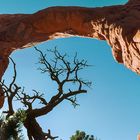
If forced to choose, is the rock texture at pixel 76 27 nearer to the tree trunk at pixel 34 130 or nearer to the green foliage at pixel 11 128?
the tree trunk at pixel 34 130

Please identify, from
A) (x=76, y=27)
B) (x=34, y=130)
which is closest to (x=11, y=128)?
(x=34, y=130)

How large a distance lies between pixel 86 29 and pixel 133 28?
17.6 feet

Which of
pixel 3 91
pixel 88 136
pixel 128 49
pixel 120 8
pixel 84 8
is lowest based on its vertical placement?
pixel 88 136

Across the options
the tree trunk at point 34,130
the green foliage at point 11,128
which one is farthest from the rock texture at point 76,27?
the green foliage at point 11,128

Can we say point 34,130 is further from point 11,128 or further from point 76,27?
point 76,27

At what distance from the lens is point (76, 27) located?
20656mm

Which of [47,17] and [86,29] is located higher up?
[47,17]

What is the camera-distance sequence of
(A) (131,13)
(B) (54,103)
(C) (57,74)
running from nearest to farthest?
(A) (131,13)
(B) (54,103)
(C) (57,74)

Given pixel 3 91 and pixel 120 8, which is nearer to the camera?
pixel 120 8

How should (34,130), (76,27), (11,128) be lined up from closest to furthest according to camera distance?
(11,128), (34,130), (76,27)

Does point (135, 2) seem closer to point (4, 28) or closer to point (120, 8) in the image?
point (120, 8)

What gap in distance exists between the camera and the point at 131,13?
1694 cm

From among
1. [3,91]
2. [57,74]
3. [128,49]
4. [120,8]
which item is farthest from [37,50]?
[128,49]

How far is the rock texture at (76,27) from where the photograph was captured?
15320mm
